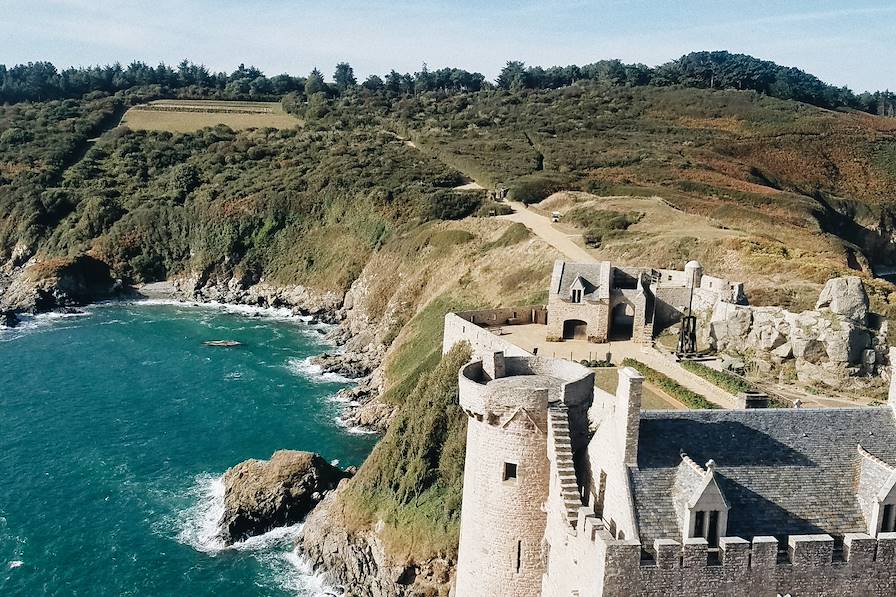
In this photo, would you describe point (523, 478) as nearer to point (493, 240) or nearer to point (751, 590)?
point (751, 590)

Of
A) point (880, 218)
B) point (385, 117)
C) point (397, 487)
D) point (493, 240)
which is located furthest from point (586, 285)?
point (385, 117)

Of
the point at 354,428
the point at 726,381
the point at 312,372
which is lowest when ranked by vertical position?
the point at 354,428

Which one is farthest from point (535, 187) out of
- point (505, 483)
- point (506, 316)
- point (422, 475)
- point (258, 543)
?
point (505, 483)

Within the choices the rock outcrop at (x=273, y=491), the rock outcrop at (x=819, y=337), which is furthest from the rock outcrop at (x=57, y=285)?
the rock outcrop at (x=819, y=337)

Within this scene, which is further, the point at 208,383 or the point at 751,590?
the point at 208,383

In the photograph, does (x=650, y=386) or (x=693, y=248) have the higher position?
(x=693, y=248)

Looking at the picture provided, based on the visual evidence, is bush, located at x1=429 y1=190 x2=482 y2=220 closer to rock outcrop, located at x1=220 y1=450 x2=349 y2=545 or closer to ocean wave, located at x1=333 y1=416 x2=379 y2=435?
ocean wave, located at x1=333 y1=416 x2=379 y2=435

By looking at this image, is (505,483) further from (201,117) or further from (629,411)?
(201,117)
